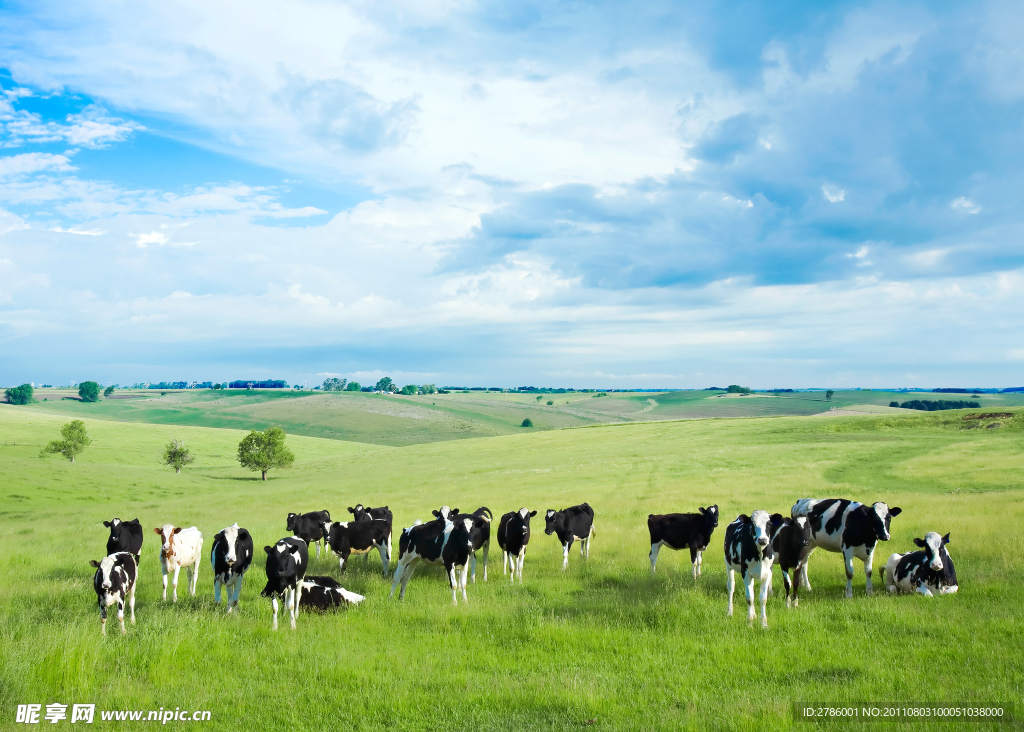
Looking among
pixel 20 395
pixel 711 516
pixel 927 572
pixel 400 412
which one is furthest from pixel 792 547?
pixel 20 395

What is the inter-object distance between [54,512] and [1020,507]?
162ft

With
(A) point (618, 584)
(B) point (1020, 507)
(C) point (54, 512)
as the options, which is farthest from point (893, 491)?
(C) point (54, 512)

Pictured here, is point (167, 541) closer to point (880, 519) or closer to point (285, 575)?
point (285, 575)

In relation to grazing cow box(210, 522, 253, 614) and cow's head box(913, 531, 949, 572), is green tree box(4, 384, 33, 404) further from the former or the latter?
cow's head box(913, 531, 949, 572)

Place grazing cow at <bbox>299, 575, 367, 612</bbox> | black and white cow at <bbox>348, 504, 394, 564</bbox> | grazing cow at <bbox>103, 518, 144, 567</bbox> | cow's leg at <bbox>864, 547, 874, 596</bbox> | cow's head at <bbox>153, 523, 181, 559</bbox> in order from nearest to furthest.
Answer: grazing cow at <bbox>299, 575, 367, 612</bbox>
cow's leg at <bbox>864, 547, 874, 596</bbox>
cow's head at <bbox>153, 523, 181, 559</bbox>
grazing cow at <bbox>103, 518, 144, 567</bbox>
black and white cow at <bbox>348, 504, 394, 564</bbox>

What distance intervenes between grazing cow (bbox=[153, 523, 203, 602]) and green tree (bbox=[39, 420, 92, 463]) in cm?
6933

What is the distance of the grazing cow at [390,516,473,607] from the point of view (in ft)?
43.8

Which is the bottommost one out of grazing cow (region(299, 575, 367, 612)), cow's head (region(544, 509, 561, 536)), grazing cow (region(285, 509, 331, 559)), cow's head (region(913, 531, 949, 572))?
grazing cow (region(285, 509, 331, 559))

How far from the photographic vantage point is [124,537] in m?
15.6

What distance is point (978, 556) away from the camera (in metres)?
15.5

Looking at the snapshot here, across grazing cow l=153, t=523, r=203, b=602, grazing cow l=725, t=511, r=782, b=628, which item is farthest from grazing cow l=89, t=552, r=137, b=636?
grazing cow l=725, t=511, r=782, b=628

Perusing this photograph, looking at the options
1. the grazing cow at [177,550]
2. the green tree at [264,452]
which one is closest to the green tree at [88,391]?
the green tree at [264,452]

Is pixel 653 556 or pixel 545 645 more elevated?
pixel 545 645

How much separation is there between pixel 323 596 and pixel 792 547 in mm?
9872
